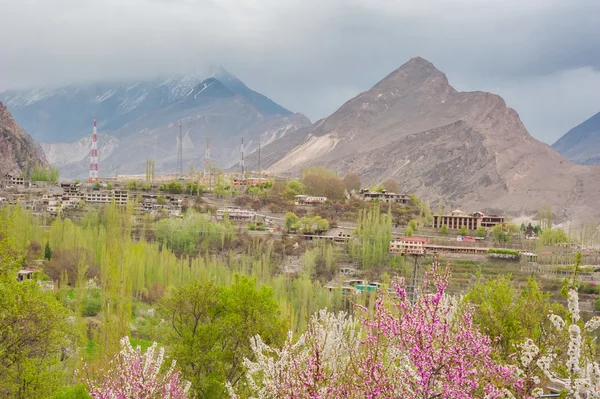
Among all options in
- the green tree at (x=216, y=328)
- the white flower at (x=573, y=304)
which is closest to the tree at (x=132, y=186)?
the green tree at (x=216, y=328)

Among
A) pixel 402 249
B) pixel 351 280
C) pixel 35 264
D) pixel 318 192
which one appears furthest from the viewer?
pixel 318 192

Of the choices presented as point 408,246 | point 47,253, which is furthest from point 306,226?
point 47,253

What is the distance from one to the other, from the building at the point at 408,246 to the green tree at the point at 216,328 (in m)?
47.9

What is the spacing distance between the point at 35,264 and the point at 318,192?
6397 centimetres

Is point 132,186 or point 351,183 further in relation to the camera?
point 351,183

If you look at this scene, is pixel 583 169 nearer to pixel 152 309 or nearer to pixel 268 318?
pixel 152 309

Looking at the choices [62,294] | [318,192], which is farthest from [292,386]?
[318,192]

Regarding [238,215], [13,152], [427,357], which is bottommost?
[238,215]

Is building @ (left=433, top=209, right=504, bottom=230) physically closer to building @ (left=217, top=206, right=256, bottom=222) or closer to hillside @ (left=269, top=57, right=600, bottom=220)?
building @ (left=217, top=206, right=256, bottom=222)

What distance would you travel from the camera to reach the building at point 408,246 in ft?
224

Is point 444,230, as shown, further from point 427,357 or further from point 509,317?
point 427,357

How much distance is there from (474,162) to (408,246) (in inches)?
3548

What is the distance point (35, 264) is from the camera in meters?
46.4

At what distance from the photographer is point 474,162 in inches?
Result: 6068
